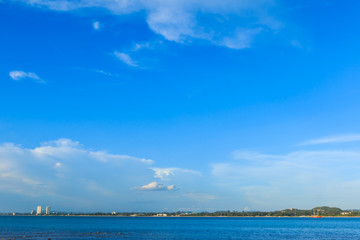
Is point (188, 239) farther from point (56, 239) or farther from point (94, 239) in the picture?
point (56, 239)

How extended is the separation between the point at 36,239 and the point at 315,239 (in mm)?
89203

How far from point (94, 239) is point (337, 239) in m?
79.6

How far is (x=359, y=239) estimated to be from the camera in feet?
343

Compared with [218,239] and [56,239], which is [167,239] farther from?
[56,239]

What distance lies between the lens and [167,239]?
Result: 337 feet

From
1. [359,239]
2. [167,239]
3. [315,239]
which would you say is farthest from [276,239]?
[167,239]

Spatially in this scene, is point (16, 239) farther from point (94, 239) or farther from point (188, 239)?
point (188, 239)

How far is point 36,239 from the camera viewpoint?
9494 centimetres

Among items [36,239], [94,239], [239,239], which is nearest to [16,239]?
[36,239]

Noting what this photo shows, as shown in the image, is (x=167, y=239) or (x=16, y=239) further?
(x=167, y=239)

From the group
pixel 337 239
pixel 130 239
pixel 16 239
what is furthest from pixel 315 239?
pixel 16 239

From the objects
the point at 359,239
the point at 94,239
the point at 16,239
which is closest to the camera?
the point at 16,239

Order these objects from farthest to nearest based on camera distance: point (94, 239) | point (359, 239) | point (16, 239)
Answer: point (359, 239) → point (94, 239) → point (16, 239)

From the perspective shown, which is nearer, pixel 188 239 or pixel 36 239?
pixel 36 239
